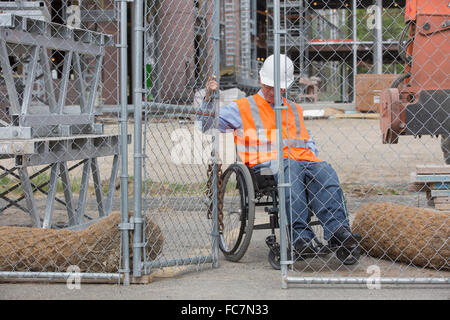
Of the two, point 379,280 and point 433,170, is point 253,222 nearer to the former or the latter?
point 379,280

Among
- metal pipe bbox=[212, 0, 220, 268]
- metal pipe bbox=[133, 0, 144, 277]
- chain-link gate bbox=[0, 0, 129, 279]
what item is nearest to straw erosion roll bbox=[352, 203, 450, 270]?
metal pipe bbox=[212, 0, 220, 268]

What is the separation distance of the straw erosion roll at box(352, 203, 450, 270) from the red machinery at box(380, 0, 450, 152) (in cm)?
108

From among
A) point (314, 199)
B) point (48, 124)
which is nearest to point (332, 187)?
point (314, 199)

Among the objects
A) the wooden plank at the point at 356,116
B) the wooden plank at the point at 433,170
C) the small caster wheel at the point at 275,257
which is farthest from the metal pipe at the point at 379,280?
the wooden plank at the point at 356,116

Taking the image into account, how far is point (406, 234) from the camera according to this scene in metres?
4.93

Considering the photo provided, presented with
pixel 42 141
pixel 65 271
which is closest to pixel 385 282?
pixel 65 271

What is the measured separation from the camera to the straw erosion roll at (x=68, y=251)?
4613mm

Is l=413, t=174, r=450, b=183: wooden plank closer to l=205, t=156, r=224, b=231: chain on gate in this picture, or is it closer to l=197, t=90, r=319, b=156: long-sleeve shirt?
l=197, t=90, r=319, b=156: long-sleeve shirt

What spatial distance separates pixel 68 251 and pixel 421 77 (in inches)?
146

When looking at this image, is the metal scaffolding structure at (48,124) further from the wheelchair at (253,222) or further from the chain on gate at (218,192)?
the wheelchair at (253,222)

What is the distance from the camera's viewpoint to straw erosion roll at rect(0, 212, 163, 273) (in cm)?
461

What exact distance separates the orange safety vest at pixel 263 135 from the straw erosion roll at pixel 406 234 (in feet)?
2.24

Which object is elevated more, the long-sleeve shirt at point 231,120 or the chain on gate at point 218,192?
the long-sleeve shirt at point 231,120
